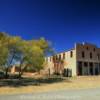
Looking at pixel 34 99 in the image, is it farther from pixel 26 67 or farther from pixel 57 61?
pixel 57 61

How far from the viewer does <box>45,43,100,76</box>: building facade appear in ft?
204

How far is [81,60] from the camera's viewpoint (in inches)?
2473

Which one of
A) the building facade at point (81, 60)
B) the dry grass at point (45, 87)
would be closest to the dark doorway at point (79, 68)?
the building facade at point (81, 60)

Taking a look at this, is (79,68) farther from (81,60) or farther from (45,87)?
(45,87)

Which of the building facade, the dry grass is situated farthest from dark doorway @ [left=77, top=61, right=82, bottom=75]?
the dry grass

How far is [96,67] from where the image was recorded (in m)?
65.9

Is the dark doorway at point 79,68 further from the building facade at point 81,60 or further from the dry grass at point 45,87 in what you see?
the dry grass at point 45,87

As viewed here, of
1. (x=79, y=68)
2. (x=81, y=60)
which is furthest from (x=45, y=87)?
(x=81, y=60)

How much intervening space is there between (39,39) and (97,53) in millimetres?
17513

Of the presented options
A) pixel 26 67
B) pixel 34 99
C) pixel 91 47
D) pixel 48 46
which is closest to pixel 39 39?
pixel 48 46

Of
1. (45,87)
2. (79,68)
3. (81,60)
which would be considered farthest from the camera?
(81,60)

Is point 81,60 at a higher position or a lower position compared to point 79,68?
higher

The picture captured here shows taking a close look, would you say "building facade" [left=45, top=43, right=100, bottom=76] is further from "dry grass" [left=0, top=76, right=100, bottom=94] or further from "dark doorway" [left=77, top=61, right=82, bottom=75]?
"dry grass" [left=0, top=76, right=100, bottom=94]

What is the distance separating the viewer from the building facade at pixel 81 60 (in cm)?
6206
